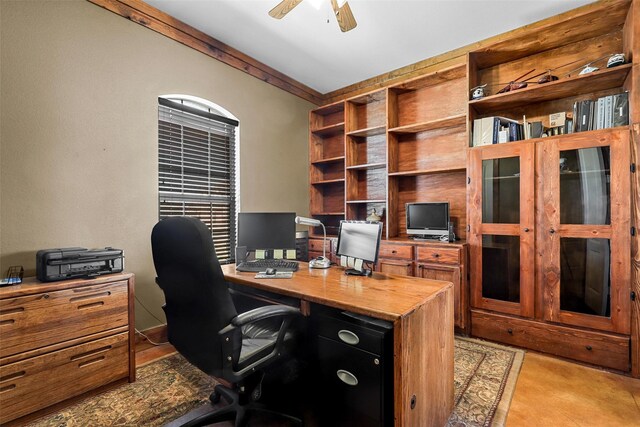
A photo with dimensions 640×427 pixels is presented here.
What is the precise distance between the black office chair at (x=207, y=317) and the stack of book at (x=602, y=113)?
2.66 metres

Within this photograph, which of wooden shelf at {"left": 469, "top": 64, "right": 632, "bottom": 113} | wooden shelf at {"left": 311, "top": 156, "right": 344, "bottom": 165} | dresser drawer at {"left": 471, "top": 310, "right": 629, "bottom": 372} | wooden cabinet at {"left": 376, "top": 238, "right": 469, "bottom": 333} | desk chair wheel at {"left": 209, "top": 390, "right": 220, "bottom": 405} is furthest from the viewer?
wooden shelf at {"left": 311, "top": 156, "right": 344, "bottom": 165}

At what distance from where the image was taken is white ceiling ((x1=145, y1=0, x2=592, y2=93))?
2.48 metres

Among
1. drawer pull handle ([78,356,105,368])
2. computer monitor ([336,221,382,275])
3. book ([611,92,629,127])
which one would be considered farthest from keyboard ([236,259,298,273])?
book ([611,92,629,127])

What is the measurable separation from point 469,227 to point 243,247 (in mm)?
2095

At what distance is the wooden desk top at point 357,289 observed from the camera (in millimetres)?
1313

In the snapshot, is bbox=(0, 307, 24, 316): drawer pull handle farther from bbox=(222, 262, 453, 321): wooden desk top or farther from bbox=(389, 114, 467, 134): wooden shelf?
bbox=(389, 114, 467, 134): wooden shelf

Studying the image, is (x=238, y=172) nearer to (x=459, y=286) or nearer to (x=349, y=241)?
(x=349, y=241)

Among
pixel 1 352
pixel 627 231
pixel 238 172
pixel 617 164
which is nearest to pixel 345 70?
pixel 238 172

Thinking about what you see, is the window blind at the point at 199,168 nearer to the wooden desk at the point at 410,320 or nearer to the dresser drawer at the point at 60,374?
the dresser drawer at the point at 60,374

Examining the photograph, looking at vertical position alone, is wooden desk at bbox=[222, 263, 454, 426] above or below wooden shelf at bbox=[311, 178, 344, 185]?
below

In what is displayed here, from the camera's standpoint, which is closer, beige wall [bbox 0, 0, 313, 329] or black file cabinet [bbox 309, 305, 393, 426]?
black file cabinet [bbox 309, 305, 393, 426]

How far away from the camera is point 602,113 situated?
2.22 m

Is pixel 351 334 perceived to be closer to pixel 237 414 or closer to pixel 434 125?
pixel 237 414

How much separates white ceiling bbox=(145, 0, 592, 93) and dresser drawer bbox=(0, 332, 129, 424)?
272cm
